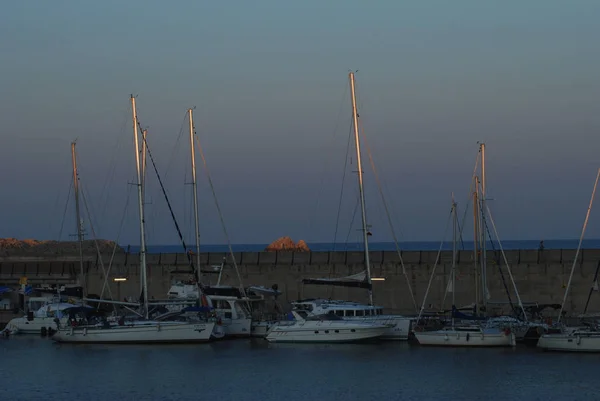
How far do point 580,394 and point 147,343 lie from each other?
20635mm

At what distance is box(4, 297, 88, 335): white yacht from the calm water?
5280 mm

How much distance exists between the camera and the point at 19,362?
1799 inches

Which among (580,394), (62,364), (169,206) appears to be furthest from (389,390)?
(169,206)

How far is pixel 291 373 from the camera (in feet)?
135

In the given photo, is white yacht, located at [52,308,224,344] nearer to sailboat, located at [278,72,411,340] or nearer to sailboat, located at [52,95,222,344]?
sailboat, located at [52,95,222,344]

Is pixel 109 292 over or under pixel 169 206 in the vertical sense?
under

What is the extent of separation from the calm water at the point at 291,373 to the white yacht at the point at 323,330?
47cm

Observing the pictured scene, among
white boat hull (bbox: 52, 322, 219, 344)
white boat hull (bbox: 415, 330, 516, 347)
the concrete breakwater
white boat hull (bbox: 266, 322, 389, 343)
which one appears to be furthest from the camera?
the concrete breakwater

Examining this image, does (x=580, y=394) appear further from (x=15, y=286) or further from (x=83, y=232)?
(x=15, y=286)

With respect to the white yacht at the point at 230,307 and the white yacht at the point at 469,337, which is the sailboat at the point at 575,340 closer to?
the white yacht at the point at 469,337

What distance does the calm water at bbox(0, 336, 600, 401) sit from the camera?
121 ft

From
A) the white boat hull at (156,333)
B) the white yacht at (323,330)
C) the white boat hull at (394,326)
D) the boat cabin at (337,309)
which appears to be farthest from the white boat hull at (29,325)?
the white boat hull at (394,326)

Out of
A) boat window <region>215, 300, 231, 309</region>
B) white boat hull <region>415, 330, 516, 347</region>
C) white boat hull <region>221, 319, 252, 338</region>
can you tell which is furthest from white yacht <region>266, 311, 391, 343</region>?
boat window <region>215, 300, 231, 309</region>

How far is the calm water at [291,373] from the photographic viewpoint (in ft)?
121
